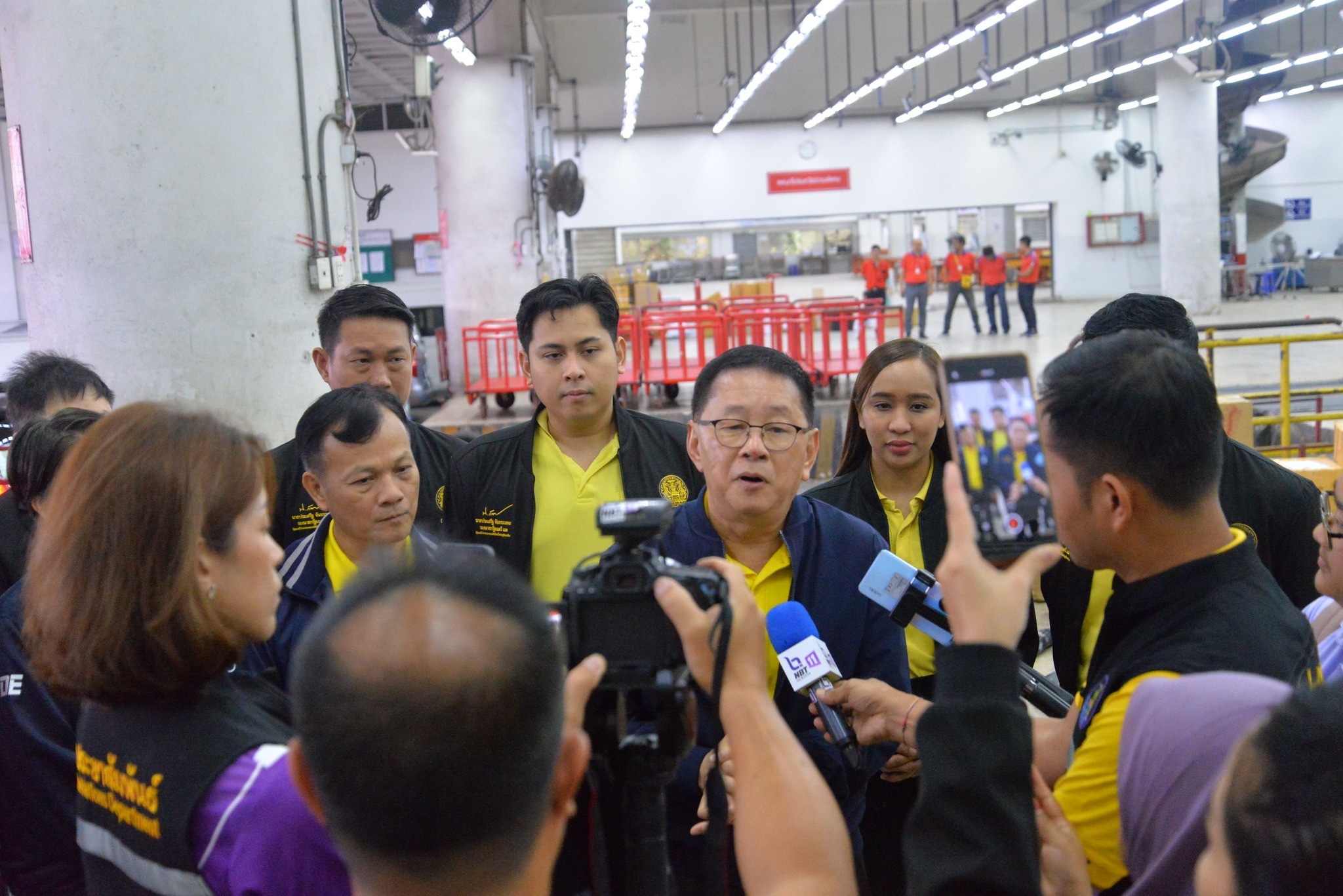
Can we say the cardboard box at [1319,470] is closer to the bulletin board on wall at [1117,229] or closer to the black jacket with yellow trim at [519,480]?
the black jacket with yellow trim at [519,480]

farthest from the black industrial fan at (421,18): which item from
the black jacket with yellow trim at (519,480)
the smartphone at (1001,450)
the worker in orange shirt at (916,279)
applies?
the worker in orange shirt at (916,279)

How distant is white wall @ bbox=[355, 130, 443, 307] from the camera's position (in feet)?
70.8

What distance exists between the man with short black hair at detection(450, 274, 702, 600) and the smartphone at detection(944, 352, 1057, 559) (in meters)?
1.68

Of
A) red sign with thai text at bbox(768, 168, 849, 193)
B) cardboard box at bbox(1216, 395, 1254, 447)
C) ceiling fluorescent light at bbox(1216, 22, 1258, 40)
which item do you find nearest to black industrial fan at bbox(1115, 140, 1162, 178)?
red sign with thai text at bbox(768, 168, 849, 193)

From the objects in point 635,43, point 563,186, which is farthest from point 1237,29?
point 563,186

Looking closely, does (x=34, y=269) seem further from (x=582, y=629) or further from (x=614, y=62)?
(x=614, y=62)

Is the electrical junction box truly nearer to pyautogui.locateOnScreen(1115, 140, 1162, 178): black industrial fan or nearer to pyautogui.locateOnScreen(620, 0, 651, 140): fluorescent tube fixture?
pyautogui.locateOnScreen(620, 0, 651, 140): fluorescent tube fixture

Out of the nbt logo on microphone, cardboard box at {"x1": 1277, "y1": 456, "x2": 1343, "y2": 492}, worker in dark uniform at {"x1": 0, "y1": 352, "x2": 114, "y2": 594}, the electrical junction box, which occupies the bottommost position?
cardboard box at {"x1": 1277, "y1": 456, "x2": 1343, "y2": 492}

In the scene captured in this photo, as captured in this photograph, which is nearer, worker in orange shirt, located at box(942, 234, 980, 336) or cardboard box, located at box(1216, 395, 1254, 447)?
cardboard box, located at box(1216, 395, 1254, 447)

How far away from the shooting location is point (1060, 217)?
26.8 m

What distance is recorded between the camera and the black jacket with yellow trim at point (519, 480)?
2.97 meters

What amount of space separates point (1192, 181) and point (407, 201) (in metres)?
15.7

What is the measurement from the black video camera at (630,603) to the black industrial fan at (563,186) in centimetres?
1386

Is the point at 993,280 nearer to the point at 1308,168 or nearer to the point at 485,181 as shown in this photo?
the point at 485,181
